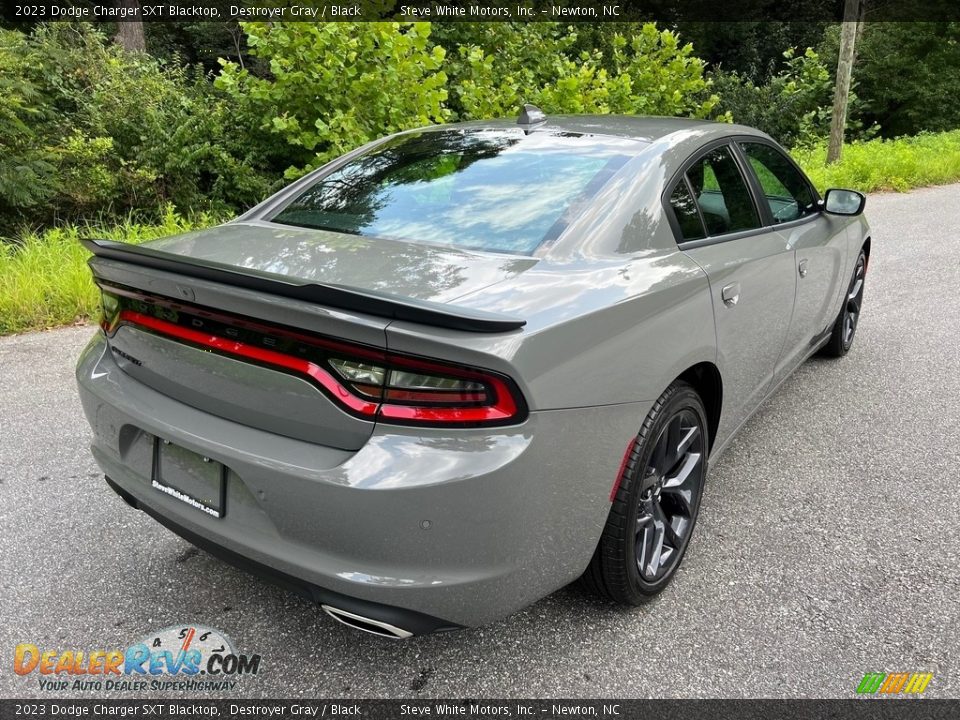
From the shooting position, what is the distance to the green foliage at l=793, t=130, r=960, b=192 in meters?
11.8

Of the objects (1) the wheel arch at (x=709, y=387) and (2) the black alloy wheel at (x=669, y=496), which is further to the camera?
(1) the wheel arch at (x=709, y=387)

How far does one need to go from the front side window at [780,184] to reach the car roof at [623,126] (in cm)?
17

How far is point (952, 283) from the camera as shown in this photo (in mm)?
6242

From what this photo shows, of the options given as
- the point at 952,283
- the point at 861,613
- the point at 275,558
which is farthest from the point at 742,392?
the point at 952,283

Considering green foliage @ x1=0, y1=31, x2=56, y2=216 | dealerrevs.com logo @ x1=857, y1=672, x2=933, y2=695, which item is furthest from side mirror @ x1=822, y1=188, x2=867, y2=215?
green foliage @ x1=0, y1=31, x2=56, y2=216

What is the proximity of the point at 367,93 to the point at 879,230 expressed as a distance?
21.1 ft

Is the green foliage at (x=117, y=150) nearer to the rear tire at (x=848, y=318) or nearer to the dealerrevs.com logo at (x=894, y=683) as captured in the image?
the rear tire at (x=848, y=318)

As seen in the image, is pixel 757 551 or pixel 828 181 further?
pixel 828 181

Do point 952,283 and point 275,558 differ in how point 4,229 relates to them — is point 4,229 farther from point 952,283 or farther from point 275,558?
point 952,283

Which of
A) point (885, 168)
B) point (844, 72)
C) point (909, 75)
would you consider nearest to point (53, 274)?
point (885, 168)

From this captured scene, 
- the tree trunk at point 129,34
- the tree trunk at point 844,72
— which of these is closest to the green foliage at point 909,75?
the tree trunk at point 844,72

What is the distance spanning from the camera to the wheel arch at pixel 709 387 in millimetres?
2430

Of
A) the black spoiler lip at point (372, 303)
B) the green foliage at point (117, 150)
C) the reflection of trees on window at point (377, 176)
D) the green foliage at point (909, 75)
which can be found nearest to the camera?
the black spoiler lip at point (372, 303)

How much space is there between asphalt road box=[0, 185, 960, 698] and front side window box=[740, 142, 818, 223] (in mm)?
1120
